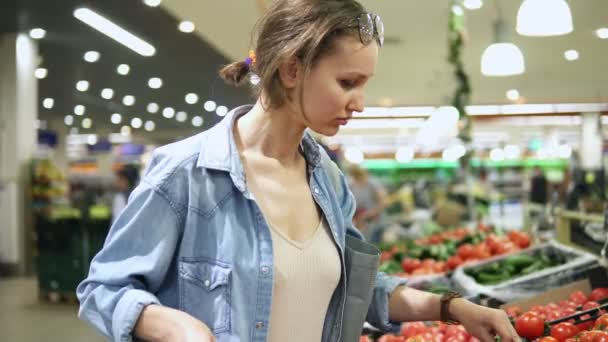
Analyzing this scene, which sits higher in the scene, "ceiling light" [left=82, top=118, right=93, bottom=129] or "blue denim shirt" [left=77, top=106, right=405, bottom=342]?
"ceiling light" [left=82, top=118, right=93, bottom=129]

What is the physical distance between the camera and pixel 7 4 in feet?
22.2

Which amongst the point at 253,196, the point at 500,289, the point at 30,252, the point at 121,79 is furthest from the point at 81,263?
the point at 253,196

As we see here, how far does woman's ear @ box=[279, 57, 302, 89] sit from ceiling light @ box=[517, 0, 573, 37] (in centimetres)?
336

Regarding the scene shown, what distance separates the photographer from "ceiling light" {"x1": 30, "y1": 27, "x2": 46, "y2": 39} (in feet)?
24.9

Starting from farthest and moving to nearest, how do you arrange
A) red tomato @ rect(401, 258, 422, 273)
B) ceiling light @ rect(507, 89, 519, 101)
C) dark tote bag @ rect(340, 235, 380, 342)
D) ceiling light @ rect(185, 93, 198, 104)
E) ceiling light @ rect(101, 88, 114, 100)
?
ceiling light @ rect(507, 89, 519, 101), ceiling light @ rect(101, 88, 114, 100), ceiling light @ rect(185, 93, 198, 104), red tomato @ rect(401, 258, 422, 273), dark tote bag @ rect(340, 235, 380, 342)

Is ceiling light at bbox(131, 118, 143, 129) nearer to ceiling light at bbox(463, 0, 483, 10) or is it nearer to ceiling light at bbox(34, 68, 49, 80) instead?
ceiling light at bbox(34, 68, 49, 80)

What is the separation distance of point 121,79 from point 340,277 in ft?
20.1

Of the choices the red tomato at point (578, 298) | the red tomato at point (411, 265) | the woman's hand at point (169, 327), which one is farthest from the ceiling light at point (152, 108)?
the woman's hand at point (169, 327)

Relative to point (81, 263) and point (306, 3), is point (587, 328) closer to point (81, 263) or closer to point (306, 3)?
point (306, 3)

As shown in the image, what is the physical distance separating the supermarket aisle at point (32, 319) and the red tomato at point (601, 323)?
4760 mm

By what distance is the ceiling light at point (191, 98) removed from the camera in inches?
262

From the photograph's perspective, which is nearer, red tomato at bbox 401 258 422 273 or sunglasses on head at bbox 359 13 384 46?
sunglasses on head at bbox 359 13 384 46

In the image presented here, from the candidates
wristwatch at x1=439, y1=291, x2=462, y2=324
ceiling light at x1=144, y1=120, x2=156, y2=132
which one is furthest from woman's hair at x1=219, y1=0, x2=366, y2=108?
ceiling light at x1=144, y1=120, x2=156, y2=132

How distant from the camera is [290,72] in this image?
157 centimetres
